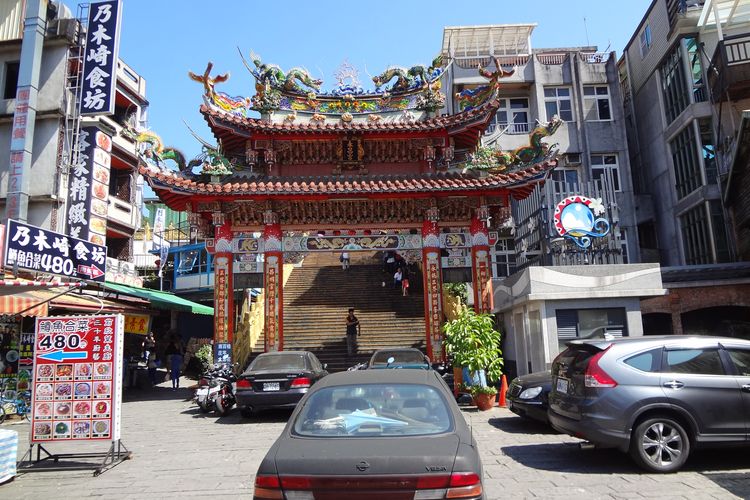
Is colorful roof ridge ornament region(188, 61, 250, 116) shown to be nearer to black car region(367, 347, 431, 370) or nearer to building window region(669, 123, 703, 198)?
black car region(367, 347, 431, 370)

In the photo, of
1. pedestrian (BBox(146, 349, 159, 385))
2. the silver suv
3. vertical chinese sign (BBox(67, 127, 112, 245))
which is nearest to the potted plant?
the silver suv

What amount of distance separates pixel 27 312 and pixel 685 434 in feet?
40.0

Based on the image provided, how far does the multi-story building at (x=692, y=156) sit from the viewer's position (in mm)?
17594

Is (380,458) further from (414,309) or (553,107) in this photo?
(553,107)

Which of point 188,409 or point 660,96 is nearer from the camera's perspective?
point 188,409

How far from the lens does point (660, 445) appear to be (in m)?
6.50

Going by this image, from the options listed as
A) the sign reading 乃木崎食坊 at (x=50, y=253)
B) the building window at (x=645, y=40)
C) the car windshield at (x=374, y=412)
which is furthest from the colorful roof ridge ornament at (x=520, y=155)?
the building window at (x=645, y=40)

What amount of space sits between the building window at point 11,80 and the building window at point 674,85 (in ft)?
93.8

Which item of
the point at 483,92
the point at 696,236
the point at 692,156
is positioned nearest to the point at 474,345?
the point at 483,92

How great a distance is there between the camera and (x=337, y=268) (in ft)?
84.5

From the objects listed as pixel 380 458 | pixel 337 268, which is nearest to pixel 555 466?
pixel 380 458

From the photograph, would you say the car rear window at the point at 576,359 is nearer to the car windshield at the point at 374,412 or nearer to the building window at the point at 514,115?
the car windshield at the point at 374,412

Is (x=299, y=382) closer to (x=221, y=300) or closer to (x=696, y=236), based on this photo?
(x=221, y=300)

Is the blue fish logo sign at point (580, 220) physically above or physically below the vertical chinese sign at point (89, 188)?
below
